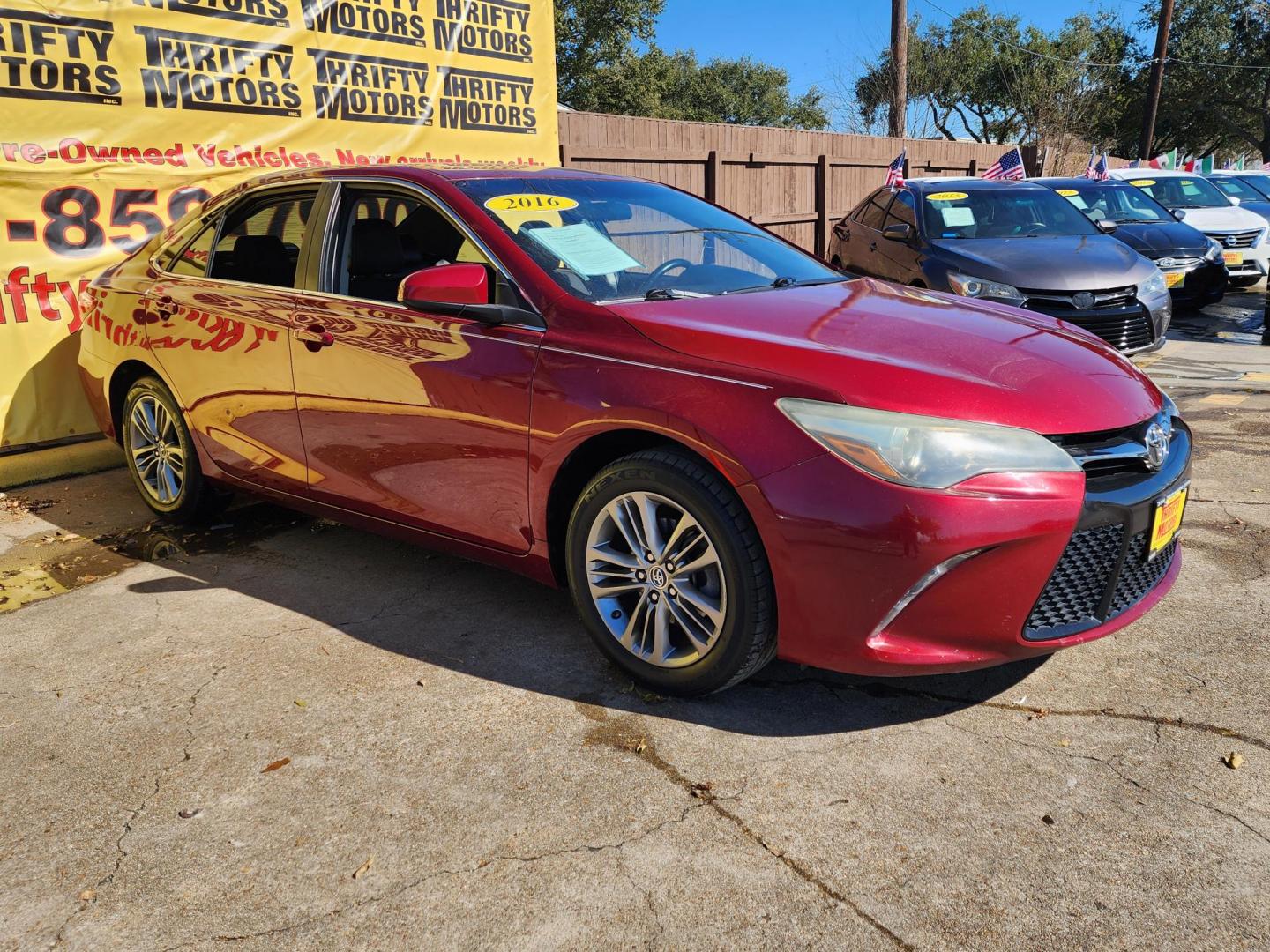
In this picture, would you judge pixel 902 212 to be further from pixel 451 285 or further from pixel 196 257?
pixel 451 285

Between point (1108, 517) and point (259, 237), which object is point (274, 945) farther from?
point (259, 237)

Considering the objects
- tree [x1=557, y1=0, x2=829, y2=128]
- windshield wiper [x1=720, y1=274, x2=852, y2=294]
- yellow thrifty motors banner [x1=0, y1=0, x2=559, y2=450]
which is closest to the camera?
windshield wiper [x1=720, y1=274, x2=852, y2=294]

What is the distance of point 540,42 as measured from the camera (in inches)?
358

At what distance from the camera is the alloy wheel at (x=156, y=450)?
4.95 meters

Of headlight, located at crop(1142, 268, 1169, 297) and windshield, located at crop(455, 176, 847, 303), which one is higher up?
windshield, located at crop(455, 176, 847, 303)

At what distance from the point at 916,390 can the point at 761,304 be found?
0.82 metres

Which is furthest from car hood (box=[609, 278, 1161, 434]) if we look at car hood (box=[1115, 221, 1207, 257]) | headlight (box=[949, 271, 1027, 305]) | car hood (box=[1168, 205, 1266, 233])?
car hood (box=[1168, 205, 1266, 233])

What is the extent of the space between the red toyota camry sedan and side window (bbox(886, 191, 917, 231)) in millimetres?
4711

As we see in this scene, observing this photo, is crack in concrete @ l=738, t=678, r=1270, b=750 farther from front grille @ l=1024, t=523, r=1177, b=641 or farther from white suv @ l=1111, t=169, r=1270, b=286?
white suv @ l=1111, t=169, r=1270, b=286

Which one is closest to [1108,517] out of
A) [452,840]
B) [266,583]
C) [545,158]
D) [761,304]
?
[761,304]

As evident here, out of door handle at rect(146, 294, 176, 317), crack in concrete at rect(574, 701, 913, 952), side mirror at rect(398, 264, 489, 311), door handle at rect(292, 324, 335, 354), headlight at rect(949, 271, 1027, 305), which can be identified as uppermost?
side mirror at rect(398, 264, 489, 311)

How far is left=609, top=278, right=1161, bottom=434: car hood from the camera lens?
2820mm

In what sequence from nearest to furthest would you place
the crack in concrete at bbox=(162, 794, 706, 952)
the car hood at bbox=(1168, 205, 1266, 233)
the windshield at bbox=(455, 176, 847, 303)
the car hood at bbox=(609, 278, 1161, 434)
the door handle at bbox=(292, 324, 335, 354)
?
the crack in concrete at bbox=(162, 794, 706, 952)
the car hood at bbox=(609, 278, 1161, 434)
the windshield at bbox=(455, 176, 847, 303)
the door handle at bbox=(292, 324, 335, 354)
the car hood at bbox=(1168, 205, 1266, 233)

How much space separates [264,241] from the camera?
4535 mm
